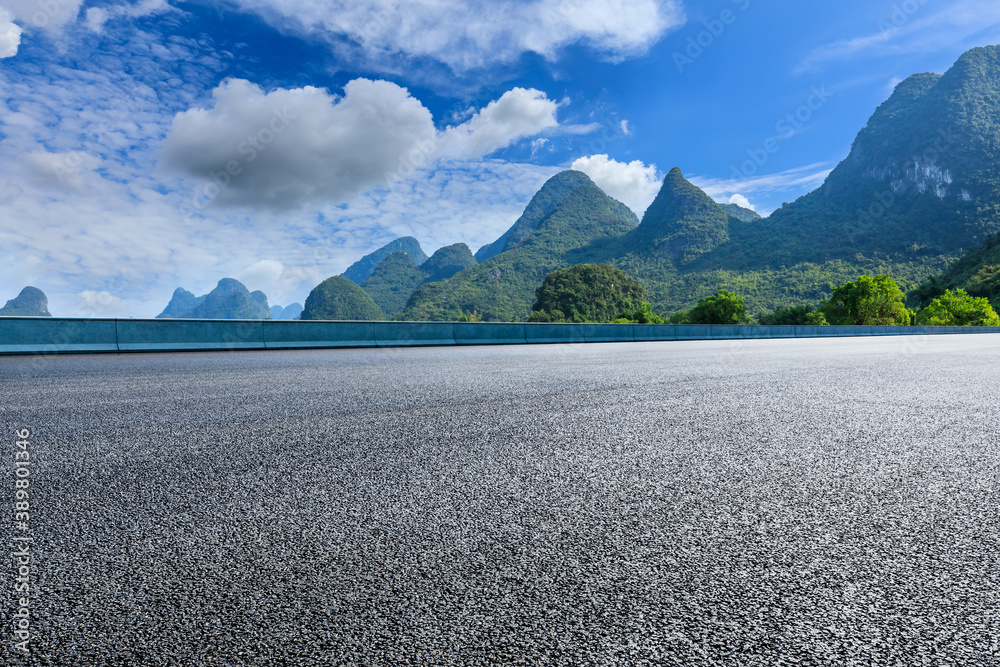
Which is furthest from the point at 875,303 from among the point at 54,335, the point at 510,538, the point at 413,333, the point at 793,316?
the point at 510,538

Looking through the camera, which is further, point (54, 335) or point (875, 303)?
point (875, 303)

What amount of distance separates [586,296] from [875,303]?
176 ft

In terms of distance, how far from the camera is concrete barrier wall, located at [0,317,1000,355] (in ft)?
38.9

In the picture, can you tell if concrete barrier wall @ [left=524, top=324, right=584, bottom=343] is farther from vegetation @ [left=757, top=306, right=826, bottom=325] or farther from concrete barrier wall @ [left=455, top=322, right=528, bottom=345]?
vegetation @ [left=757, top=306, right=826, bottom=325]

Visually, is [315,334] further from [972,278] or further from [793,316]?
[972,278]

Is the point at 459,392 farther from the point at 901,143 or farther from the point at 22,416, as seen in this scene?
the point at 901,143

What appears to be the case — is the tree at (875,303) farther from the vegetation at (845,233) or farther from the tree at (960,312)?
the vegetation at (845,233)

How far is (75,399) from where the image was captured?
5.56m

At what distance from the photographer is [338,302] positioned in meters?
177

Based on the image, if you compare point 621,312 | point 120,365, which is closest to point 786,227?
point 621,312

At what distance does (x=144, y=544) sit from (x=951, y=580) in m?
2.67

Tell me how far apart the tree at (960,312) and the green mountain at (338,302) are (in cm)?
13724

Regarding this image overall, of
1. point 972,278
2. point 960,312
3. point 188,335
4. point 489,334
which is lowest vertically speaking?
point 960,312

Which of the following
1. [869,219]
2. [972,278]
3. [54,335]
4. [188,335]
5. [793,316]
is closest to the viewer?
[54,335]
